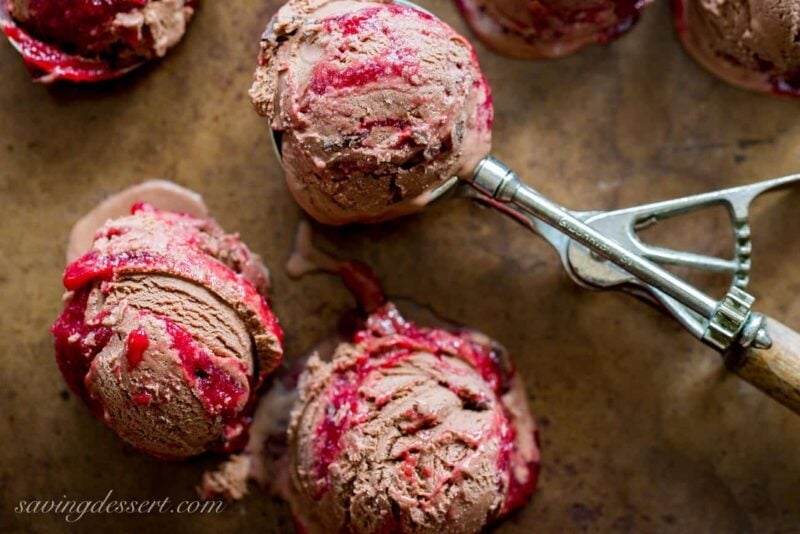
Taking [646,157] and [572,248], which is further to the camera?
[646,157]

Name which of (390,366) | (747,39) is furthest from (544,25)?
(390,366)

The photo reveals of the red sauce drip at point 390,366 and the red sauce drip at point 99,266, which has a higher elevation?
the red sauce drip at point 99,266

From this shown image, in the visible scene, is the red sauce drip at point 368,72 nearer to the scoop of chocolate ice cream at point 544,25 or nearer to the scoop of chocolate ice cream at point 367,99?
the scoop of chocolate ice cream at point 367,99

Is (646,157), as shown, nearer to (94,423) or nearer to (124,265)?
(124,265)

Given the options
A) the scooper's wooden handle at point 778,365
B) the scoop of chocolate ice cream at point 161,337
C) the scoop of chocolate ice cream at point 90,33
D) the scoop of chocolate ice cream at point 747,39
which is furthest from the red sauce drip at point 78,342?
the scoop of chocolate ice cream at point 747,39

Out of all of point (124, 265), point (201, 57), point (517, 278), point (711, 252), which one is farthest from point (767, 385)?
point (201, 57)

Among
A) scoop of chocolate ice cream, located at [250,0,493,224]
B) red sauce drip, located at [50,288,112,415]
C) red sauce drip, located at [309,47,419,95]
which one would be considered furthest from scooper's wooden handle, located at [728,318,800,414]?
red sauce drip, located at [50,288,112,415]

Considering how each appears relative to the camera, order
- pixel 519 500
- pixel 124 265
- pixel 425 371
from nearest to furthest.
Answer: pixel 124 265 → pixel 425 371 → pixel 519 500
